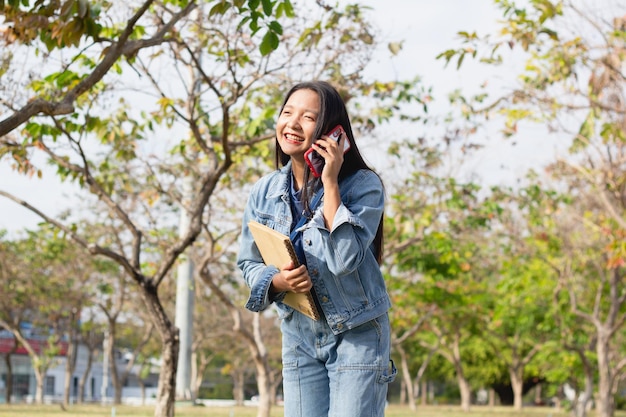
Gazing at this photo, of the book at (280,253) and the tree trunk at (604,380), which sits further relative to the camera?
the tree trunk at (604,380)

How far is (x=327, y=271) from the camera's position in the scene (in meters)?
2.60

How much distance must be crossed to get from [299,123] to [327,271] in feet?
1.61

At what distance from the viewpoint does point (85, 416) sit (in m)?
16.0

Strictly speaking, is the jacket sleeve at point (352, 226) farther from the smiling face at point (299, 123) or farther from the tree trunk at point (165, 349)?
the tree trunk at point (165, 349)

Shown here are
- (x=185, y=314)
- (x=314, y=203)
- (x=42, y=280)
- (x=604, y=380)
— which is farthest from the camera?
(x=42, y=280)

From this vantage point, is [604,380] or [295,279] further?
[604,380]

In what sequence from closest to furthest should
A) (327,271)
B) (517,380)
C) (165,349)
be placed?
(327,271) → (165,349) → (517,380)

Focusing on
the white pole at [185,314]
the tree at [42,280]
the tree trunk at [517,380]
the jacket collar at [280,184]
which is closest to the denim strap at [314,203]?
the jacket collar at [280,184]

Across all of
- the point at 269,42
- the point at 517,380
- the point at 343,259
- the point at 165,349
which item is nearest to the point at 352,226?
the point at 343,259

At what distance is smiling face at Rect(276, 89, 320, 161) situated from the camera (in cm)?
273

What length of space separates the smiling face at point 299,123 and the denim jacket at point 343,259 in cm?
14

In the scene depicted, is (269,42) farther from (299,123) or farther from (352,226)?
(352,226)

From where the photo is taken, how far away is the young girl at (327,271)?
2.53 metres

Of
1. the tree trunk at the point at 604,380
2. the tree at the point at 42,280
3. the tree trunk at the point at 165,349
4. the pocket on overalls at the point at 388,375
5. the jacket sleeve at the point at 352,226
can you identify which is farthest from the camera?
the tree at the point at 42,280
